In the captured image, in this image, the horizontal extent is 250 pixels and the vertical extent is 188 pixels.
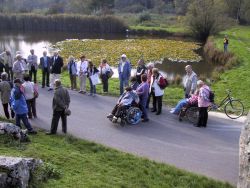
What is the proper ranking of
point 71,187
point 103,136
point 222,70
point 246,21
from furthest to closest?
point 246,21, point 222,70, point 103,136, point 71,187

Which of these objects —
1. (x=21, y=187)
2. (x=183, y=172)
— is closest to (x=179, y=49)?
(x=183, y=172)

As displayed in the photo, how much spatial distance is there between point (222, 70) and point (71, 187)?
21.8 metres

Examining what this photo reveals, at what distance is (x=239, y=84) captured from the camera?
23734 millimetres

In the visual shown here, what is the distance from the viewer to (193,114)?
15391mm

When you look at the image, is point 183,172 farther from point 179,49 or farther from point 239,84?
point 179,49

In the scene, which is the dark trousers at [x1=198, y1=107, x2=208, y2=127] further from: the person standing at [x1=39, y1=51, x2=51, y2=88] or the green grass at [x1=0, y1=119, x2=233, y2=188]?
the person standing at [x1=39, y1=51, x2=51, y2=88]

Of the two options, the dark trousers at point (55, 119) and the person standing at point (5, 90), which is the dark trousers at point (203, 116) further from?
the person standing at point (5, 90)

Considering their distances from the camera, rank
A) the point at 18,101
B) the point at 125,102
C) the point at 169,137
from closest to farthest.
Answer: the point at 18,101 < the point at 169,137 < the point at 125,102

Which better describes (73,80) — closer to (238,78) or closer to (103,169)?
(103,169)

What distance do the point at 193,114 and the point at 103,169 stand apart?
18.8 feet

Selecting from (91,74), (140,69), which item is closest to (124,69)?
(140,69)

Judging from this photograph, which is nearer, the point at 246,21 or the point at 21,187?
the point at 21,187

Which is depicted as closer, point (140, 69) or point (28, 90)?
point (28, 90)

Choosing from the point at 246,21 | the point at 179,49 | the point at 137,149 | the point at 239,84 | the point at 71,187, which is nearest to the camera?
the point at 71,187
